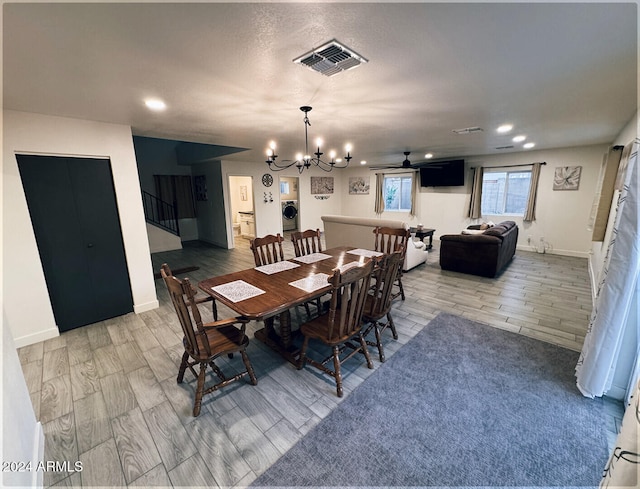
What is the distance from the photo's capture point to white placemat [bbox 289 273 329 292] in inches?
86.8

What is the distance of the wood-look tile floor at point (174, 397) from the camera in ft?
5.00

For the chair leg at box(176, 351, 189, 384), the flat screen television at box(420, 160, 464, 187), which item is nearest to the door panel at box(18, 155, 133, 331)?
the chair leg at box(176, 351, 189, 384)

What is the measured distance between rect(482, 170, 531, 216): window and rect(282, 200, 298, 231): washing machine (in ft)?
19.8

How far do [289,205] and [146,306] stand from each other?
6.67 m

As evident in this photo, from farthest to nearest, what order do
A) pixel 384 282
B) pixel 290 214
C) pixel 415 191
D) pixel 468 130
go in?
pixel 290 214 → pixel 415 191 → pixel 468 130 → pixel 384 282

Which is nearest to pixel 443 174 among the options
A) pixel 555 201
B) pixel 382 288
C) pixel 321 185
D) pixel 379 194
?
pixel 379 194

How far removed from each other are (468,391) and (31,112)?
15.6 ft

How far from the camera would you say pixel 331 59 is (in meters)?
1.64

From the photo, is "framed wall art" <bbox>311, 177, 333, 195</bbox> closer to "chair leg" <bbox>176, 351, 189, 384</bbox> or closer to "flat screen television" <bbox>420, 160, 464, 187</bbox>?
"flat screen television" <bbox>420, 160, 464, 187</bbox>

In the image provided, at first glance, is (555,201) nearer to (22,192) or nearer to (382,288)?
(382,288)

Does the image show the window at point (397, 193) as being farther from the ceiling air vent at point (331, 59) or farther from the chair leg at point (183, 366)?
the chair leg at point (183, 366)

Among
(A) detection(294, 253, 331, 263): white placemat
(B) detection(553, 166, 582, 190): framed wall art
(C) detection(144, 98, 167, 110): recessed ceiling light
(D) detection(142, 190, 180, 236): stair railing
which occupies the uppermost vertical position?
(C) detection(144, 98, 167, 110): recessed ceiling light

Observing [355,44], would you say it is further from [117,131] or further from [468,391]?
[117,131]

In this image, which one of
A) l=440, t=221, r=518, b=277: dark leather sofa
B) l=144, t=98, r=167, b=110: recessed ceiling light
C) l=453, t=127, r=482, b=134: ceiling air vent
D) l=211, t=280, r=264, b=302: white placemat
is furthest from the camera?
l=440, t=221, r=518, b=277: dark leather sofa
